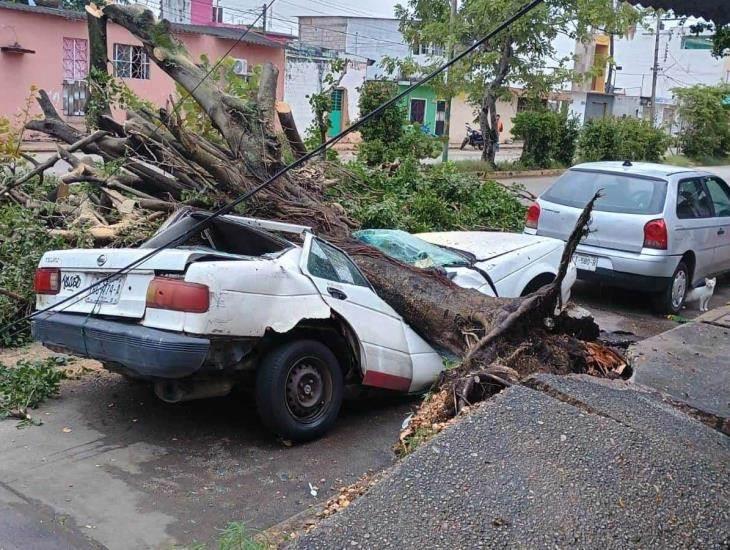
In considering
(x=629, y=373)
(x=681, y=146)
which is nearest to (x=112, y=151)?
(x=629, y=373)

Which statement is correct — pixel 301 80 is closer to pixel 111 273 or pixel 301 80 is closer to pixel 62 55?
pixel 62 55

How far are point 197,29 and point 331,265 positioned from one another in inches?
1023

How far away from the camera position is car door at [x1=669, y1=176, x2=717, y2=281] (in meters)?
9.40

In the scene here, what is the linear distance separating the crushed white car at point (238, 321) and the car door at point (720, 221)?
5.74 m

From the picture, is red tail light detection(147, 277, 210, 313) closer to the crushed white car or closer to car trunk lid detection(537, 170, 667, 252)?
the crushed white car

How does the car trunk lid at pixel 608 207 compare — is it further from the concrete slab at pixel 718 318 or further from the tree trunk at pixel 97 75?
the tree trunk at pixel 97 75

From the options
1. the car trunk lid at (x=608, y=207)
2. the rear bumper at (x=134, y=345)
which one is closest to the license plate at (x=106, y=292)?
the rear bumper at (x=134, y=345)

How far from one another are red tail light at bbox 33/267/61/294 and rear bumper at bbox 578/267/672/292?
6146mm

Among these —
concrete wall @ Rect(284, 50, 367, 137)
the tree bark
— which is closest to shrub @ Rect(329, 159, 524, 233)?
the tree bark

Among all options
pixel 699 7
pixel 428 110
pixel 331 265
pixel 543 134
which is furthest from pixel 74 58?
pixel 699 7

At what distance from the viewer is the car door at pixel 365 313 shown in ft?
18.7

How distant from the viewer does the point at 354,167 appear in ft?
37.9

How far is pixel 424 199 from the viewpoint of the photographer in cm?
1105

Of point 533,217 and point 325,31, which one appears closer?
point 533,217
